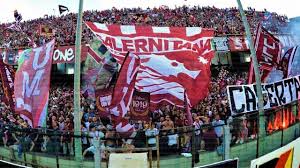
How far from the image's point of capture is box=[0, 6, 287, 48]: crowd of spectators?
3275cm

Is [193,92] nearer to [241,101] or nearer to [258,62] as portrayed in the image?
[241,101]

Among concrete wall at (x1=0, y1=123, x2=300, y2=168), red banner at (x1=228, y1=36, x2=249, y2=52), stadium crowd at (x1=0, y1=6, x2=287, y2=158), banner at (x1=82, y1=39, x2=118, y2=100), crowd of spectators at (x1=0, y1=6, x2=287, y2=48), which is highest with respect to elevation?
crowd of spectators at (x1=0, y1=6, x2=287, y2=48)

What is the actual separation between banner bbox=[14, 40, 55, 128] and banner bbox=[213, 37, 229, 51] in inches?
659

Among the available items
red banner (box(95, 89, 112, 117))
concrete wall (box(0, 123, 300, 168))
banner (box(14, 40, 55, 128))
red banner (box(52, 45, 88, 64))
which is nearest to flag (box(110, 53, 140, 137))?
red banner (box(95, 89, 112, 117))

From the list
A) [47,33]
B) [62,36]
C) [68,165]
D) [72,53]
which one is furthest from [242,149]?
[62,36]

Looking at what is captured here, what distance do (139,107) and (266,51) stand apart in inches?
159

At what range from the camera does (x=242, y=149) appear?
8.39 meters

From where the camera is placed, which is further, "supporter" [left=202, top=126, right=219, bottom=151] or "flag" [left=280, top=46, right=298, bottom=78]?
"flag" [left=280, top=46, right=298, bottom=78]

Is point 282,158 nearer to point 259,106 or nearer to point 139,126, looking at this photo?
point 259,106

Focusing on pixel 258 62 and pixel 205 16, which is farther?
pixel 205 16

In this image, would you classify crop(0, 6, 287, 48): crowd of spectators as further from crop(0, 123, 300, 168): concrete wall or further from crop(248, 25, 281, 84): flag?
crop(0, 123, 300, 168): concrete wall

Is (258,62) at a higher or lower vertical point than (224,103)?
higher

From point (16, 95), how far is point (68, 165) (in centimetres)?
169

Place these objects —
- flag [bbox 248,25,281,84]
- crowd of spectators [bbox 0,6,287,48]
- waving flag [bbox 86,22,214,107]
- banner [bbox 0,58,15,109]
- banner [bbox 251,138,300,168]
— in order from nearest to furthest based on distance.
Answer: banner [bbox 251,138,300,168] < waving flag [bbox 86,22,214,107] < banner [bbox 0,58,15,109] < flag [bbox 248,25,281,84] < crowd of spectators [bbox 0,6,287,48]
